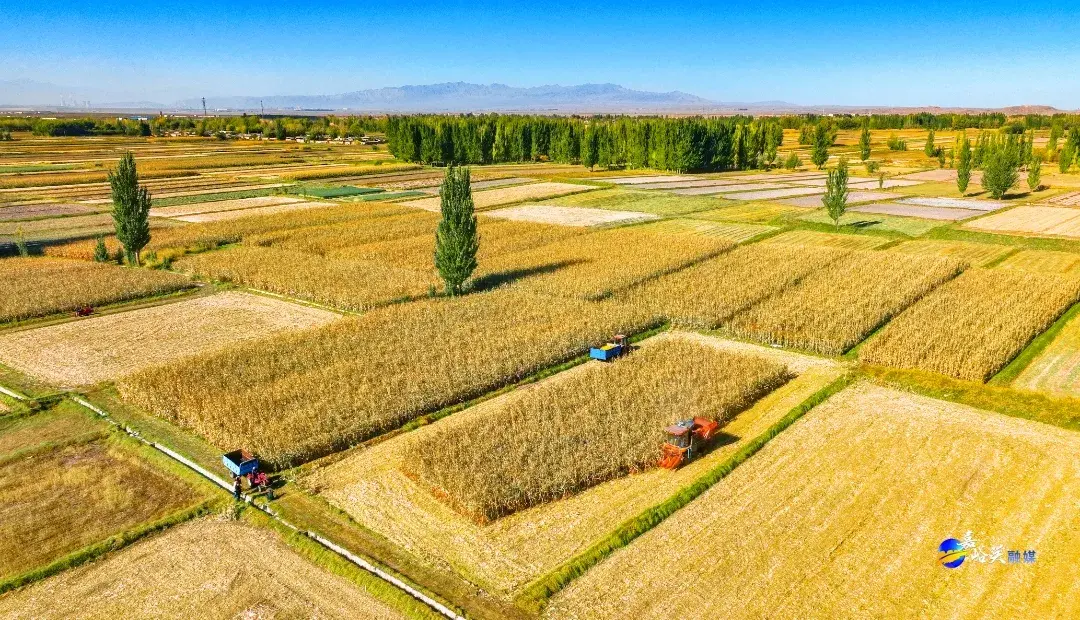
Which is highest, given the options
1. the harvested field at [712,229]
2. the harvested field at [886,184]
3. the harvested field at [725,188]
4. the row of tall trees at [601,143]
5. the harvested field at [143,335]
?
the row of tall trees at [601,143]

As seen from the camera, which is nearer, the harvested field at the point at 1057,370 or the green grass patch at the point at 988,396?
the green grass patch at the point at 988,396

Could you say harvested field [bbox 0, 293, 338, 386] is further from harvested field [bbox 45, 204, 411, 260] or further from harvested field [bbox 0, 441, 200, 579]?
harvested field [bbox 45, 204, 411, 260]

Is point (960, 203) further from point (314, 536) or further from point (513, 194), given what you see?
point (314, 536)

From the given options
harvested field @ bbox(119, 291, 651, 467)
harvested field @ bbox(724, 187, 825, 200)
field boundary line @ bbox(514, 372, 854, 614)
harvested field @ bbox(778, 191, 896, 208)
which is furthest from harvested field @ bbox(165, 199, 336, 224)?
field boundary line @ bbox(514, 372, 854, 614)

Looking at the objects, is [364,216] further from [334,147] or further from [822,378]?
[334,147]

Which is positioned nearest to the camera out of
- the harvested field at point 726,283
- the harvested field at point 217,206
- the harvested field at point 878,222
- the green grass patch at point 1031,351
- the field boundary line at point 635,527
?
the field boundary line at point 635,527

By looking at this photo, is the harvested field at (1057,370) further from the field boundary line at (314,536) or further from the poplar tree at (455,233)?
the poplar tree at (455,233)

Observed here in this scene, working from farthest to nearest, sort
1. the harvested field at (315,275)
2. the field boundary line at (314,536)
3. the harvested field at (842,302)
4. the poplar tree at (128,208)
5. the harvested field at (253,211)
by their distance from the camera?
the harvested field at (253,211) → the poplar tree at (128,208) → the harvested field at (315,275) → the harvested field at (842,302) → the field boundary line at (314,536)

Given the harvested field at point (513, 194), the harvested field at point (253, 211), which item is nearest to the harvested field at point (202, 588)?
the harvested field at point (253, 211)

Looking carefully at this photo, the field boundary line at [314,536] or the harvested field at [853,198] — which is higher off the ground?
the harvested field at [853,198]
